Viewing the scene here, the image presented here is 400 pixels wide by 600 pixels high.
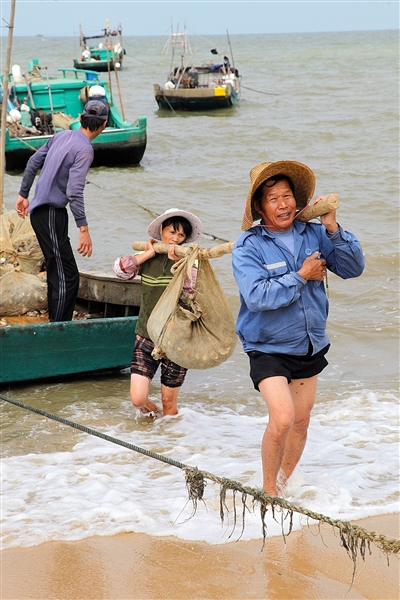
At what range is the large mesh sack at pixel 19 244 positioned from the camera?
5.93m

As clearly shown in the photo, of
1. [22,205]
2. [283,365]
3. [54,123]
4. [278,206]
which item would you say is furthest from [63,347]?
[54,123]

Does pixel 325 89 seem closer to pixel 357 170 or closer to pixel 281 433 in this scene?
pixel 357 170

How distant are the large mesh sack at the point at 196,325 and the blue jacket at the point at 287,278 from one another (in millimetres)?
725

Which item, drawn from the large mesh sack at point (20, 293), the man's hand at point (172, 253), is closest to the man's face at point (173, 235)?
the man's hand at point (172, 253)

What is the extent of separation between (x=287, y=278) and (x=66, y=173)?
258 centimetres

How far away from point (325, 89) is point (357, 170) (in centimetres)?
1908

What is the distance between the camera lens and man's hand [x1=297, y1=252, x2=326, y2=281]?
3051mm

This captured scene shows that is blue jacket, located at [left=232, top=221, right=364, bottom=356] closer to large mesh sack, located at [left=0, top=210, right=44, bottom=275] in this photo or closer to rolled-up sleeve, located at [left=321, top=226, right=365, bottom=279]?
rolled-up sleeve, located at [left=321, top=226, right=365, bottom=279]

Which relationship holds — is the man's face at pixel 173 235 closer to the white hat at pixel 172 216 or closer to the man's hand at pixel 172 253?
the white hat at pixel 172 216

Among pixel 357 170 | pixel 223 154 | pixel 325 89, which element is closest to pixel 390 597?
pixel 357 170

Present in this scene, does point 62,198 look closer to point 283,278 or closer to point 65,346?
point 65,346

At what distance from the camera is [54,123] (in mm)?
15102

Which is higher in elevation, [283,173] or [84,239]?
[283,173]

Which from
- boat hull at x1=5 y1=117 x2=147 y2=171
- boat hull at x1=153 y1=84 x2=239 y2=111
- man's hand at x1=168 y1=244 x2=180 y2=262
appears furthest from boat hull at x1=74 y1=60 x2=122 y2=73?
man's hand at x1=168 y1=244 x2=180 y2=262
